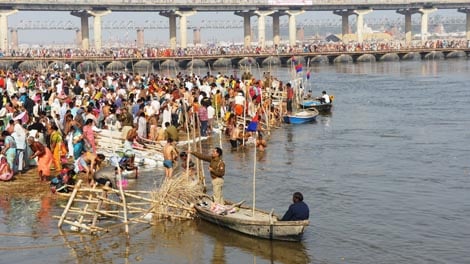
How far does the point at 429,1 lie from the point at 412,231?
10466 centimetres

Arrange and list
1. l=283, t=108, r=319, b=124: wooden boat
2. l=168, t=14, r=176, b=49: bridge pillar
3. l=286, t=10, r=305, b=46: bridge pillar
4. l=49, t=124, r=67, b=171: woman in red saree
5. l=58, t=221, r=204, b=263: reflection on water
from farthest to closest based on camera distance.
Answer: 1. l=286, t=10, r=305, b=46: bridge pillar
2. l=168, t=14, r=176, b=49: bridge pillar
3. l=283, t=108, r=319, b=124: wooden boat
4. l=49, t=124, r=67, b=171: woman in red saree
5. l=58, t=221, r=204, b=263: reflection on water

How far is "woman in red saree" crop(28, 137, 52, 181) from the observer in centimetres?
2059

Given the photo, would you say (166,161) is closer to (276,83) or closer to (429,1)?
(276,83)

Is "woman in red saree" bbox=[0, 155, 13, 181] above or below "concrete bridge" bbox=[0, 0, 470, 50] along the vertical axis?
below

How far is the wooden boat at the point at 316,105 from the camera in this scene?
39.2m

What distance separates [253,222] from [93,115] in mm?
10838

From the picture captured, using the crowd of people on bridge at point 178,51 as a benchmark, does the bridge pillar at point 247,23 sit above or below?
above

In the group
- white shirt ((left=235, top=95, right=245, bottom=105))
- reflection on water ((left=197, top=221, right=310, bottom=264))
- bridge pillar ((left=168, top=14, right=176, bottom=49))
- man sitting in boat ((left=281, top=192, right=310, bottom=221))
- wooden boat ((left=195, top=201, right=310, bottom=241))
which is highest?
bridge pillar ((left=168, top=14, right=176, bottom=49))

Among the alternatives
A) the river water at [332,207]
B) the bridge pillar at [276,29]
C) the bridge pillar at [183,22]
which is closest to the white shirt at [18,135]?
the river water at [332,207]

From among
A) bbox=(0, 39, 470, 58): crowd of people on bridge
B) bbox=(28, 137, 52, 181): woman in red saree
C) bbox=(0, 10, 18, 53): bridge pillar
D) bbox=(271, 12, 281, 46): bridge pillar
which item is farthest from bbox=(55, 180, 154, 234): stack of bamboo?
bbox=(271, 12, 281, 46): bridge pillar

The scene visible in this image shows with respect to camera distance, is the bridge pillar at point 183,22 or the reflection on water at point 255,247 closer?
the reflection on water at point 255,247

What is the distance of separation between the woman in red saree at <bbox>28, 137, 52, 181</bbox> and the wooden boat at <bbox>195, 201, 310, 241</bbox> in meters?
5.48

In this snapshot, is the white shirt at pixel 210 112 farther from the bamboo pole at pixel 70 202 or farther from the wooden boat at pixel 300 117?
the bamboo pole at pixel 70 202

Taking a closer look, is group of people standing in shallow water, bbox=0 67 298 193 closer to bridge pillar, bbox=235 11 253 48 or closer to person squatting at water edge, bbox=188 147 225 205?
person squatting at water edge, bbox=188 147 225 205
